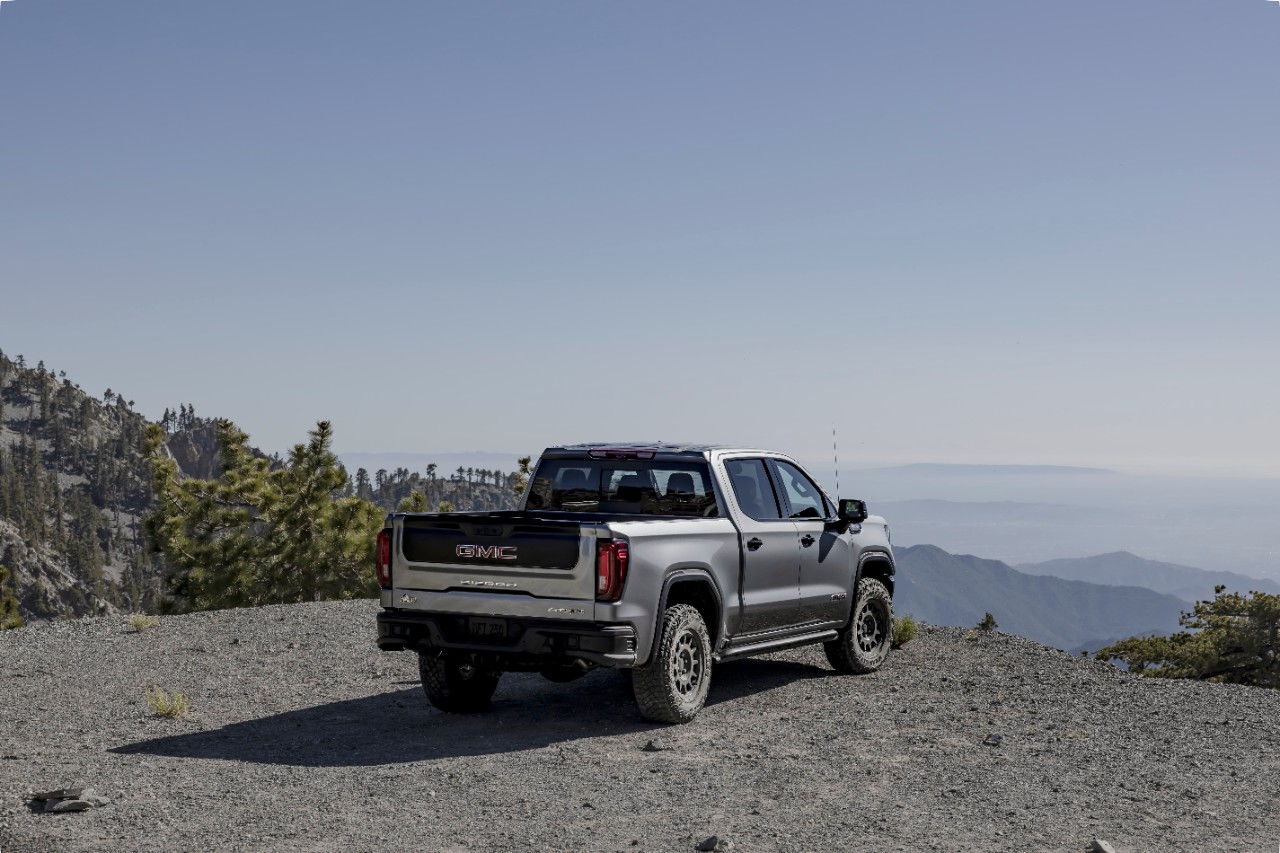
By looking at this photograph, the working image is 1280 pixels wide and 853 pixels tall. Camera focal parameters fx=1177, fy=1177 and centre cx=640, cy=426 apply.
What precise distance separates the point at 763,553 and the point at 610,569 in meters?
1.92

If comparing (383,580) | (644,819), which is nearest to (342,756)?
(383,580)

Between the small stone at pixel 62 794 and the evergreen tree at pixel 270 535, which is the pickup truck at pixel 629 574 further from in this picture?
the evergreen tree at pixel 270 535

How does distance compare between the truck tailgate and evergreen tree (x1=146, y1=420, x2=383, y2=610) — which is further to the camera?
evergreen tree (x1=146, y1=420, x2=383, y2=610)

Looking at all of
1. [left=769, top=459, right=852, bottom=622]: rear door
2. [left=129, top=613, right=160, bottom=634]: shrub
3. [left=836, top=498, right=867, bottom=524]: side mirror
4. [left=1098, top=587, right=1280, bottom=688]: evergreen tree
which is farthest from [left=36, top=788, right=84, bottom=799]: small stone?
[left=1098, top=587, right=1280, bottom=688]: evergreen tree

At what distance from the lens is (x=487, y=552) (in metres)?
8.45

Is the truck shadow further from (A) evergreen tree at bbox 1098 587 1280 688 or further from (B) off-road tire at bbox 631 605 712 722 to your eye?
(A) evergreen tree at bbox 1098 587 1280 688

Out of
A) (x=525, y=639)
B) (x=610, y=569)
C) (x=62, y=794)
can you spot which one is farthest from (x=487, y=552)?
(x=62, y=794)

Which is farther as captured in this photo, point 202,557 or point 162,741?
point 202,557

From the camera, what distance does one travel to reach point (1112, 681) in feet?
36.4

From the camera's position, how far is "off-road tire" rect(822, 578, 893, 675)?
11.1 meters

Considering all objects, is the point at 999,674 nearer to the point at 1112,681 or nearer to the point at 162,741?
the point at 1112,681

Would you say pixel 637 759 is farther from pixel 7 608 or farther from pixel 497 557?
pixel 7 608

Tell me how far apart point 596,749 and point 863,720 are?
7.38ft

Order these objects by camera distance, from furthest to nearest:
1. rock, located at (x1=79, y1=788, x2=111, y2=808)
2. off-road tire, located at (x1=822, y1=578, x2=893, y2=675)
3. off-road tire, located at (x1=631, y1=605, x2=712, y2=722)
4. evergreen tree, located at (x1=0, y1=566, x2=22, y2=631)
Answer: evergreen tree, located at (x1=0, y1=566, x2=22, y2=631) → off-road tire, located at (x1=822, y1=578, x2=893, y2=675) → off-road tire, located at (x1=631, y1=605, x2=712, y2=722) → rock, located at (x1=79, y1=788, x2=111, y2=808)
